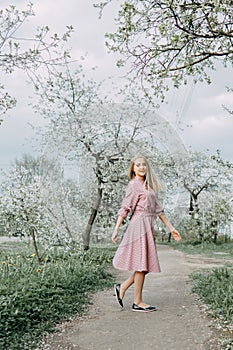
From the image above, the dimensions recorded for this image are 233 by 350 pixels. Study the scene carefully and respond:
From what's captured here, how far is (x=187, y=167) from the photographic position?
52.0ft

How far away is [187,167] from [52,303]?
11526 mm

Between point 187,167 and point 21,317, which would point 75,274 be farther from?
point 187,167

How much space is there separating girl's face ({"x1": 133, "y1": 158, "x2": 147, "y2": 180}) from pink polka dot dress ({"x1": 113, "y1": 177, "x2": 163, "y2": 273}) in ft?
0.49

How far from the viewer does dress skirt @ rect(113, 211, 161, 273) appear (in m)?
4.79

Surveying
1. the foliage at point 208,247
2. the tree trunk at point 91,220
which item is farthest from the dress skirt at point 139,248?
the foliage at point 208,247

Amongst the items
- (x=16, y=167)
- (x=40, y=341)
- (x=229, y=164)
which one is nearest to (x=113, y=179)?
(x=16, y=167)

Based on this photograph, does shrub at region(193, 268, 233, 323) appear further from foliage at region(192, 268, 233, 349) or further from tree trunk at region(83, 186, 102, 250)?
tree trunk at region(83, 186, 102, 250)

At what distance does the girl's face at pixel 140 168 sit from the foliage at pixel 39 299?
1.48 m

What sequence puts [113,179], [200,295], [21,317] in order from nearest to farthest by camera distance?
[21,317], [200,295], [113,179]

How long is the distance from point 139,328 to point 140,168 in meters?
1.61

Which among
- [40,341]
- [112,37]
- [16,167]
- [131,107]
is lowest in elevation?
[40,341]

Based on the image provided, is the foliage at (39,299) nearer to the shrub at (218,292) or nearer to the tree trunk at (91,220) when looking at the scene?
the shrub at (218,292)

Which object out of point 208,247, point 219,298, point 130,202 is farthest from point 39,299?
point 208,247

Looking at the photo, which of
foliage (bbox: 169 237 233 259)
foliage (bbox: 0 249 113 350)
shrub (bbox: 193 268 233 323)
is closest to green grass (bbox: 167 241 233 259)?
foliage (bbox: 169 237 233 259)
